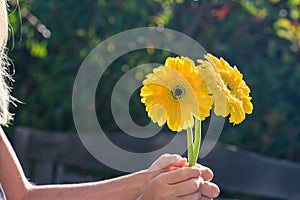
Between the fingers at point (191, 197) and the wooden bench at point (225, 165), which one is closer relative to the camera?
the fingers at point (191, 197)

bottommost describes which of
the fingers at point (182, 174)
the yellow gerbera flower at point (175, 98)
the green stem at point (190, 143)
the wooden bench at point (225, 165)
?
the wooden bench at point (225, 165)

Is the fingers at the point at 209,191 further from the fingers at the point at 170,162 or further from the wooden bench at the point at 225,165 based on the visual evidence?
the wooden bench at the point at 225,165

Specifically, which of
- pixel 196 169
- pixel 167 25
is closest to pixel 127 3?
pixel 167 25

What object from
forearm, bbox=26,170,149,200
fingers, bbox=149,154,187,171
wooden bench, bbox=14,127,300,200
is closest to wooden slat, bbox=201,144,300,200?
wooden bench, bbox=14,127,300,200

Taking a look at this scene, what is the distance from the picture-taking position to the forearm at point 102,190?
5.05 ft

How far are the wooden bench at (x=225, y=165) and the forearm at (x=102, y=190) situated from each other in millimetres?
1314

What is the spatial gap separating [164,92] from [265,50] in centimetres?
233

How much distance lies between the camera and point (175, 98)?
118 cm

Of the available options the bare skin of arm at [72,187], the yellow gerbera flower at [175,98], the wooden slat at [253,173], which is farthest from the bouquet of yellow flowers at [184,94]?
the wooden slat at [253,173]

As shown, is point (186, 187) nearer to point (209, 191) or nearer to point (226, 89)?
point (209, 191)

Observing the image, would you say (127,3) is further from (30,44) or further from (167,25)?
(30,44)

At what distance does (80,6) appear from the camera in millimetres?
3279

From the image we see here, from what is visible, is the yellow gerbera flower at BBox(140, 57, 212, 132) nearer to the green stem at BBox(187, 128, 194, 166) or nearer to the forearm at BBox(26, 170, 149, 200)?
the green stem at BBox(187, 128, 194, 166)

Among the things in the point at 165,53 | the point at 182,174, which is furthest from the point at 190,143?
the point at 165,53
